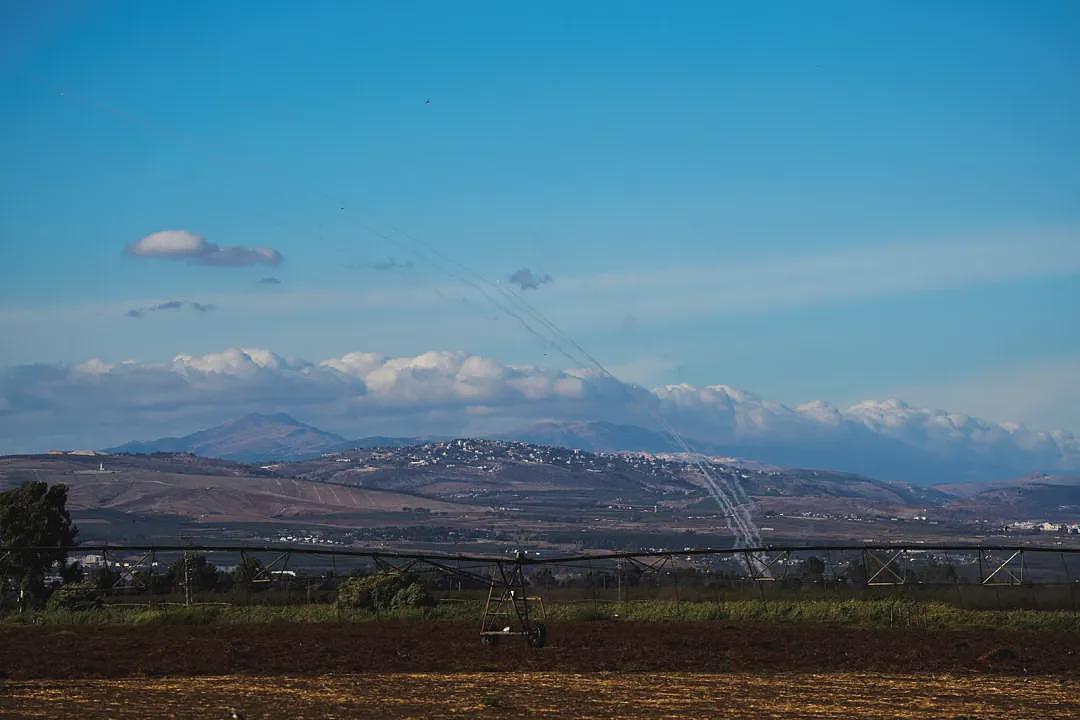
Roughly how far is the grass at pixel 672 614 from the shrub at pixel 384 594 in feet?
3.13

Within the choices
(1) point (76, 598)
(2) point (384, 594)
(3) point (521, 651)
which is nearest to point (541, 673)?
(3) point (521, 651)

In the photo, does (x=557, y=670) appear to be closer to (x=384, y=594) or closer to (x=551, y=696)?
(x=551, y=696)

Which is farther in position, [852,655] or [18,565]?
[18,565]

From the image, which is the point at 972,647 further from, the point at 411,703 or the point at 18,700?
the point at 18,700

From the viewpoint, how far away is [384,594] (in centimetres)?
5609

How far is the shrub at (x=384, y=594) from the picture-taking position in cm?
5538

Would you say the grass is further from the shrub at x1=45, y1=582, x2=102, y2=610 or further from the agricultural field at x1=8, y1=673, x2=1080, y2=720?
the agricultural field at x1=8, y1=673, x2=1080, y2=720

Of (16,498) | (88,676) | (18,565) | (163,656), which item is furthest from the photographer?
(16,498)

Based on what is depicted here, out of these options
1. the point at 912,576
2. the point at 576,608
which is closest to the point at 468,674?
the point at 576,608

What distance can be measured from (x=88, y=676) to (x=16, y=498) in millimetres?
45368

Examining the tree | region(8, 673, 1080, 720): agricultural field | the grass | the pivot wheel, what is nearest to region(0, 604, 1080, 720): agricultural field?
region(8, 673, 1080, 720): agricultural field

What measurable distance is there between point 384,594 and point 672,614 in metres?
11.7

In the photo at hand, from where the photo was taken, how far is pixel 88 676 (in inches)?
1294

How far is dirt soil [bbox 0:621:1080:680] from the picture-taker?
34750mm
